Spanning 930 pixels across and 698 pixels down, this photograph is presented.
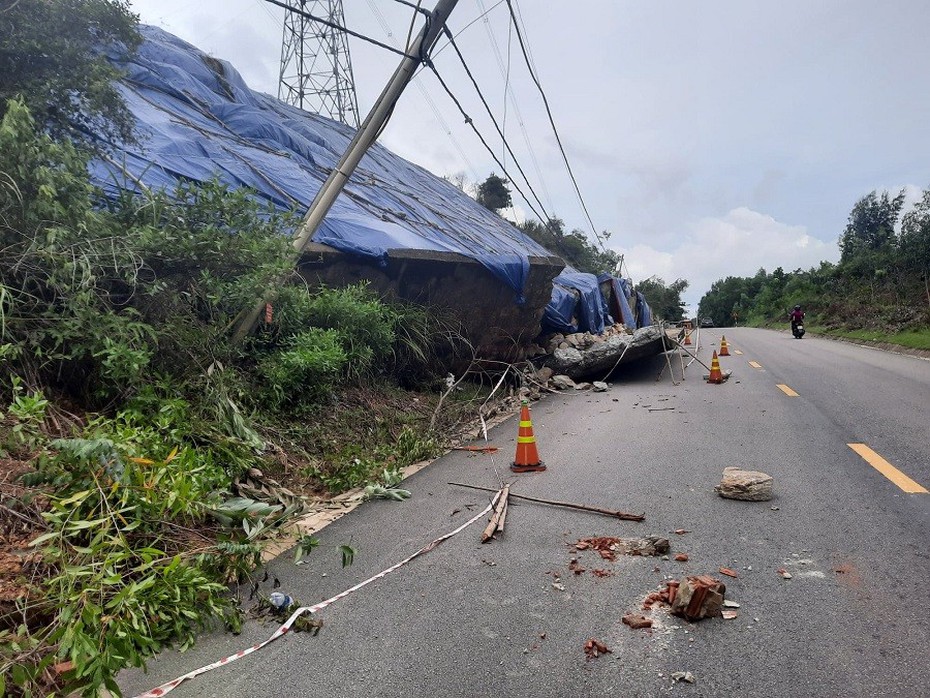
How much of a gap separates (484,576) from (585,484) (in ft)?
6.96

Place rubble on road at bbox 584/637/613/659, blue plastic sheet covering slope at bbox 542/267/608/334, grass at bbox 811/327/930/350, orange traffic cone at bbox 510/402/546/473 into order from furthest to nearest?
grass at bbox 811/327/930/350 → blue plastic sheet covering slope at bbox 542/267/608/334 → orange traffic cone at bbox 510/402/546/473 → rubble on road at bbox 584/637/613/659

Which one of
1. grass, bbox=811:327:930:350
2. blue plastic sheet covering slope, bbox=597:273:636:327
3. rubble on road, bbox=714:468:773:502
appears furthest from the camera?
blue plastic sheet covering slope, bbox=597:273:636:327

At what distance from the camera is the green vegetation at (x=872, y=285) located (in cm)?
2669

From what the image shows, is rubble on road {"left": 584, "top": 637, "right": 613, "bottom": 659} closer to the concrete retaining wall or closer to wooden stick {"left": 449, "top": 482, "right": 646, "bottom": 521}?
wooden stick {"left": 449, "top": 482, "right": 646, "bottom": 521}

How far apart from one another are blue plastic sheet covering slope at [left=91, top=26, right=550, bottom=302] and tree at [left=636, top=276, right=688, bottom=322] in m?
32.1

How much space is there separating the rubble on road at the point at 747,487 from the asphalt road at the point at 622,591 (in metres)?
0.08

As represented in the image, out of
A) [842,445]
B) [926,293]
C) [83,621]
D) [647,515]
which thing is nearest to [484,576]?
[647,515]

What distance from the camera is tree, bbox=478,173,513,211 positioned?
32906 millimetres

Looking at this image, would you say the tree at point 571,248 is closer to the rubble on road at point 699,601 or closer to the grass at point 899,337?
the grass at point 899,337

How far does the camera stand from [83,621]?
2891 millimetres

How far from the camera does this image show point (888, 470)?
5539 millimetres

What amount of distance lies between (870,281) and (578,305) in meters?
28.1

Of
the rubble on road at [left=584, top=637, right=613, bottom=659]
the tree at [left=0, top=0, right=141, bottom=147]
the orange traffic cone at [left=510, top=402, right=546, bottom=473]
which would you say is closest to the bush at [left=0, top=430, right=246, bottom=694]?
the rubble on road at [left=584, top=637, right=613, bottom=659]

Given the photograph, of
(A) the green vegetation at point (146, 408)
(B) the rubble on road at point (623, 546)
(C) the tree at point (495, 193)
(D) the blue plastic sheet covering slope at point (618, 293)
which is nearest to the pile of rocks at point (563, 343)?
(D) the blue plastic sheet covering slope at point (618, 293)
